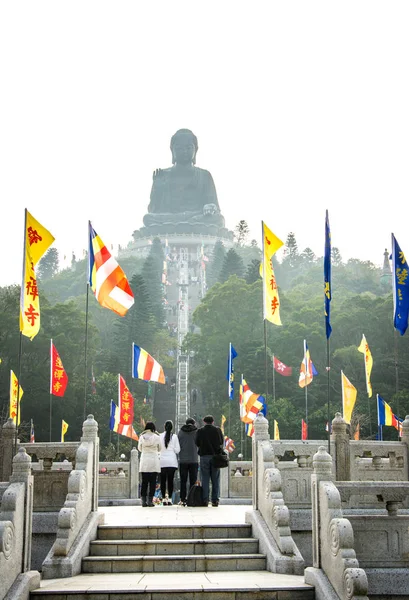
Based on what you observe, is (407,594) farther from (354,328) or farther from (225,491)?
(354,328)

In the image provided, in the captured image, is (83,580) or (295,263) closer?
(83,580)

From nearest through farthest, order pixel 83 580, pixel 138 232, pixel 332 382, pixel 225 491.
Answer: pixel 83 580, pixel 225 491, pixel 332 382, pixel 138 232

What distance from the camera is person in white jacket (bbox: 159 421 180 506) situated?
15688 millimetres

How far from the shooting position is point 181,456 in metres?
15.8

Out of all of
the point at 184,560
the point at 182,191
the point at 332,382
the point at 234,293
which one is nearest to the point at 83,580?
the point at 184,560

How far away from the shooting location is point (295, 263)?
127062 mm

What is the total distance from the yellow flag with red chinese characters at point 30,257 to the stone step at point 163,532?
452 cm

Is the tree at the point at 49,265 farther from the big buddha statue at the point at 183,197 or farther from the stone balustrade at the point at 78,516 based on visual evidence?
the stone balustrade at the point at 78,516

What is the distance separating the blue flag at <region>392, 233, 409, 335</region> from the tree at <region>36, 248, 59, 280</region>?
106 metres

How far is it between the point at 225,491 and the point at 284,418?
93.0 feet

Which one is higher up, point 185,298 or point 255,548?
point 185,298

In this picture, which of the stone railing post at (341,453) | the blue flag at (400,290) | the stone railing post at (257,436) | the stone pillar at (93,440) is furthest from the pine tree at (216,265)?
the stone pillar at (93,440)

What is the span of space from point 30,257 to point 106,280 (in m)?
2.08

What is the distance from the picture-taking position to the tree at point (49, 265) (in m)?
122
